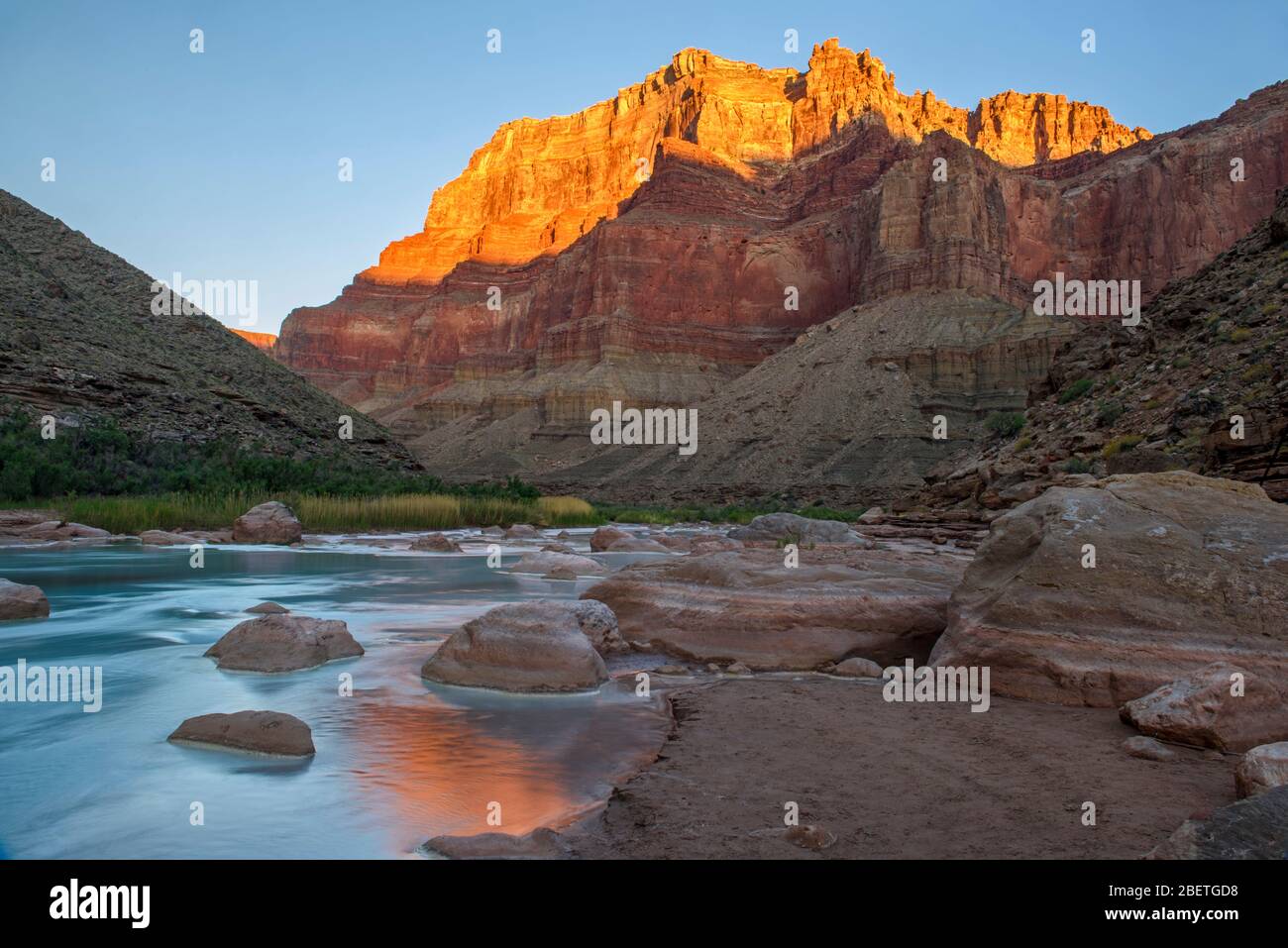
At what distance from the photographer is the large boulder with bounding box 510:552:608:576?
13.8 m

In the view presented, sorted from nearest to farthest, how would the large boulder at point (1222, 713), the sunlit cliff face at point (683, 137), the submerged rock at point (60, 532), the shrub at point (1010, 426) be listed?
the large boulder at point (1222, 713), the submerged rock at point (60, 532), the shrub at point (1010, 426), the sunlit cliff face at point (683, 137)

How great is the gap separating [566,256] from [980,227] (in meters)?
57.8

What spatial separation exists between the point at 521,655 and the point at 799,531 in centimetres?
1189

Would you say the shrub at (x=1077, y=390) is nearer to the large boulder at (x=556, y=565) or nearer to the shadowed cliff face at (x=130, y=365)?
the large boulder at (x=556, y=565)

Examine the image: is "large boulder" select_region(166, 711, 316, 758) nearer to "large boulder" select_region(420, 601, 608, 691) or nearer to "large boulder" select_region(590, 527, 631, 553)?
"large boulder" select_region(420, 601, 608, 691)

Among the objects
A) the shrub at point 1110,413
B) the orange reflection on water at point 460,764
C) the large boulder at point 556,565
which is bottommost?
the large boulder at point 556,565

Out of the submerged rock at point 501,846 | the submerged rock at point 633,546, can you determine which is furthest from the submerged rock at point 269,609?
the submerged rock at point 633,546

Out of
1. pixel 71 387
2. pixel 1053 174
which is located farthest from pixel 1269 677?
pixel 1053 174

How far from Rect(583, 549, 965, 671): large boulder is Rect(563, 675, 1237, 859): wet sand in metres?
1.46

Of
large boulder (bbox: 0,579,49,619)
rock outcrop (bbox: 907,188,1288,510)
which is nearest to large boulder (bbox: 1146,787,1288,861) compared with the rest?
large boulder (bbox: 0,579,49,619)

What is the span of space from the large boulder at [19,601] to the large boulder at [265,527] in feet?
36.3

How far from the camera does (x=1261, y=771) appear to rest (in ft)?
10.4

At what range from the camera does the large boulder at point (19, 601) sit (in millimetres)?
8641

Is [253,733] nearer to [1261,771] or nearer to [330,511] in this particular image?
[1261,771]
